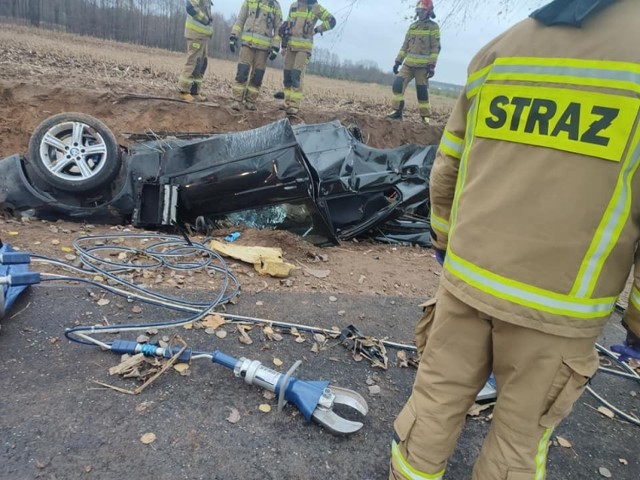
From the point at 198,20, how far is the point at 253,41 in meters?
1.08

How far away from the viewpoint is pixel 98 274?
3.43 metres

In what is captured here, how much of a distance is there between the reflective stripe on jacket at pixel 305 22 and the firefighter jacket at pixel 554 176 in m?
7.80

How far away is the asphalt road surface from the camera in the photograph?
6.34 feet

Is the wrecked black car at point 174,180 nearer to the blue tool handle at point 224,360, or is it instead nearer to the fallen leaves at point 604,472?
the blue tool handle at point 224,360

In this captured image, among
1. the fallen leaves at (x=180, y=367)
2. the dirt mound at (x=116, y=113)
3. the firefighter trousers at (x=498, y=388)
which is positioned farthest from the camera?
the dirt mound at (x=116, y=113)

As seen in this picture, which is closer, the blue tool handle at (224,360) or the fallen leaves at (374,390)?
the blue tool handle at (224,360)

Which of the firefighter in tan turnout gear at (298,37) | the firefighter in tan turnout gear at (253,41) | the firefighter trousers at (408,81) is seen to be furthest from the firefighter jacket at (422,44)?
the firefighter in tan turnout gear at (253,41)

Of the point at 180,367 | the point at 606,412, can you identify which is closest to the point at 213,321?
the point at 180,367

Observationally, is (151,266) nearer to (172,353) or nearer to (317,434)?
(172,353)

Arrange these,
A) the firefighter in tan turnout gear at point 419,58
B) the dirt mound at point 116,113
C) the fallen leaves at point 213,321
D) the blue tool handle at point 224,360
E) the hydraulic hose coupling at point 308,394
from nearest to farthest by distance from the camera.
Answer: the hydraulic hose coupling at point 308,394 → the blue tool handle at point 224,360 → the fallen leaves at point 213,321 → the dirt mound at point 116,113 → the firefighter in tan turnout gear at point 419,58

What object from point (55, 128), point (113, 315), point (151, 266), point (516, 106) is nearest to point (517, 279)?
point (516, 106)

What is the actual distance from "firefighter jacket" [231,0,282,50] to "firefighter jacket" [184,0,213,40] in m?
0.51

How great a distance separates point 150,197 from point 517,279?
3.94 meters

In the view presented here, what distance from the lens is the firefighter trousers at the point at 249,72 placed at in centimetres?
842
